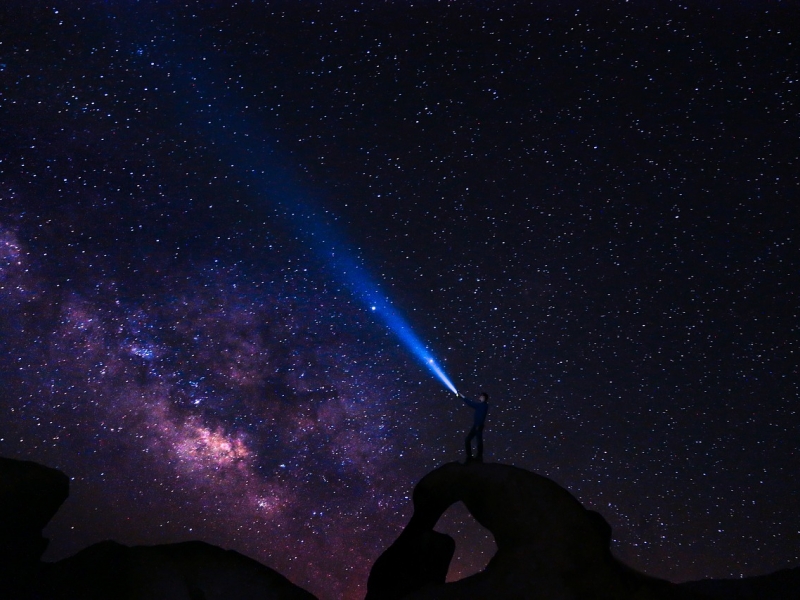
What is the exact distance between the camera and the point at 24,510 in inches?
442

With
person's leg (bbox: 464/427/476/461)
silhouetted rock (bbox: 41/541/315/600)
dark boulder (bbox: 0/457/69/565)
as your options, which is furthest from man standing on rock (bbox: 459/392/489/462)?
dark boulder (bbox: 0/457/69/565)

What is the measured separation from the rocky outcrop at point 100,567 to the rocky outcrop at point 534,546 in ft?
11.3

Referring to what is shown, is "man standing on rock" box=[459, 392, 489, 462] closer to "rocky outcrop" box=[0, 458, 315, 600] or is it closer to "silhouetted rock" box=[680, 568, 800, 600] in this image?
"rocky outcrop" box=[0, 458, 315, 600]

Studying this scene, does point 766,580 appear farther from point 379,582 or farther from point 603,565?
point 379,582

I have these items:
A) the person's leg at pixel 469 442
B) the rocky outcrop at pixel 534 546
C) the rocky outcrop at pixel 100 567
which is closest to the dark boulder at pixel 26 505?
the rocky outcrop at pixel 100 567

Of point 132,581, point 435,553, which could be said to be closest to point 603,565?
point 435,553

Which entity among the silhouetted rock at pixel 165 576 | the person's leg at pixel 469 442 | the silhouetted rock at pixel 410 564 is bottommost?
the silhouetted rock at pixel 165 576

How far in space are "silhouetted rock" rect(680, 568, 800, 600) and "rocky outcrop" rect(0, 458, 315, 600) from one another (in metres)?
11.7

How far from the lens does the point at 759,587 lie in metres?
15.4

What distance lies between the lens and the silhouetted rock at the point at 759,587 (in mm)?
14906

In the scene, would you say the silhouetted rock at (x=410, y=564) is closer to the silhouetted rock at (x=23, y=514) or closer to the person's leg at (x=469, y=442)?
the person's leg at (x=469, y=442)

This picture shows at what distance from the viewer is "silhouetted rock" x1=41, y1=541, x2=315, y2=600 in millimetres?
11641

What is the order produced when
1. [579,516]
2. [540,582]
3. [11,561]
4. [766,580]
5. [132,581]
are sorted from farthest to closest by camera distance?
[766,580] → [132,581] → [11,561] → [579,516] → [540,582]

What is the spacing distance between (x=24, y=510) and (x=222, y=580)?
14.1 ft
